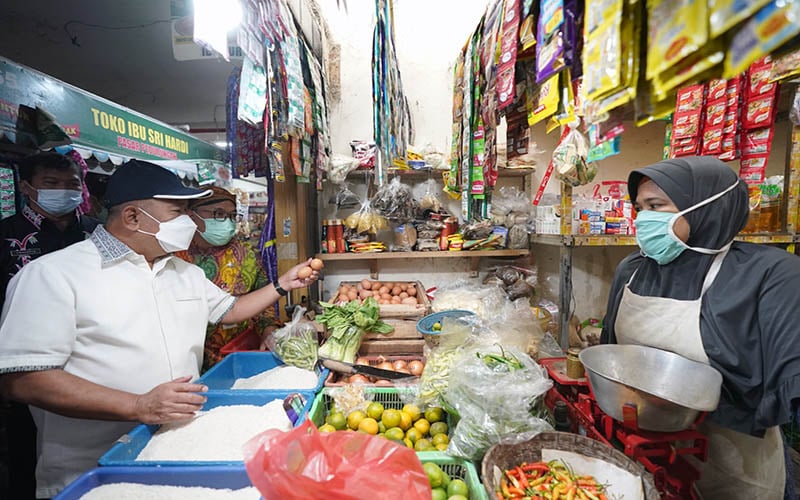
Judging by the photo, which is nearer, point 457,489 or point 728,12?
point 728,12

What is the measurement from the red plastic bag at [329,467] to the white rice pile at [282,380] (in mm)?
Answer: 1010

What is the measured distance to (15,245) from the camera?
88.0 inches

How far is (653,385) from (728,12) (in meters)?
1.52

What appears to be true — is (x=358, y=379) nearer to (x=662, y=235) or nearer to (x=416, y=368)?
(x=416, y=368)

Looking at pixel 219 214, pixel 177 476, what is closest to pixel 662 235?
pixel 177 476

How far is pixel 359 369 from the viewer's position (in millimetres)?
2002

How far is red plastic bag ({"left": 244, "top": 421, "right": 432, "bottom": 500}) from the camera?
0.77 m

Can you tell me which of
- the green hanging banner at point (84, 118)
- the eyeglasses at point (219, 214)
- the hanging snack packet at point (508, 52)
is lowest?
the eyeglasses at point (219, 214)

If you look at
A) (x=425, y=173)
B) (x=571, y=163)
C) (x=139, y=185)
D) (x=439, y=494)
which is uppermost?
(x=425, y=173)

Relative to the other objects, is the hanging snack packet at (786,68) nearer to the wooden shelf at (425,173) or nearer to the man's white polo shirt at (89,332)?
the wooden shelf at (425,173)

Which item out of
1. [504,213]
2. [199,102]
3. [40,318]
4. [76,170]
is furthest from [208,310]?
[199,102]

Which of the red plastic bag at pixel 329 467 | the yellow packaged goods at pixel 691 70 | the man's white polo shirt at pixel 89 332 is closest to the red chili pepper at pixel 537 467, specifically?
the red plastic bag at pixel 329 467

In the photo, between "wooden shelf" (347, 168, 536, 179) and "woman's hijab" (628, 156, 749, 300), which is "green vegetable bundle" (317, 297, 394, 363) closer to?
"wooden shelf" (347, 168, 536, 179)

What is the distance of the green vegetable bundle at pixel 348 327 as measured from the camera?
7.07 feet
